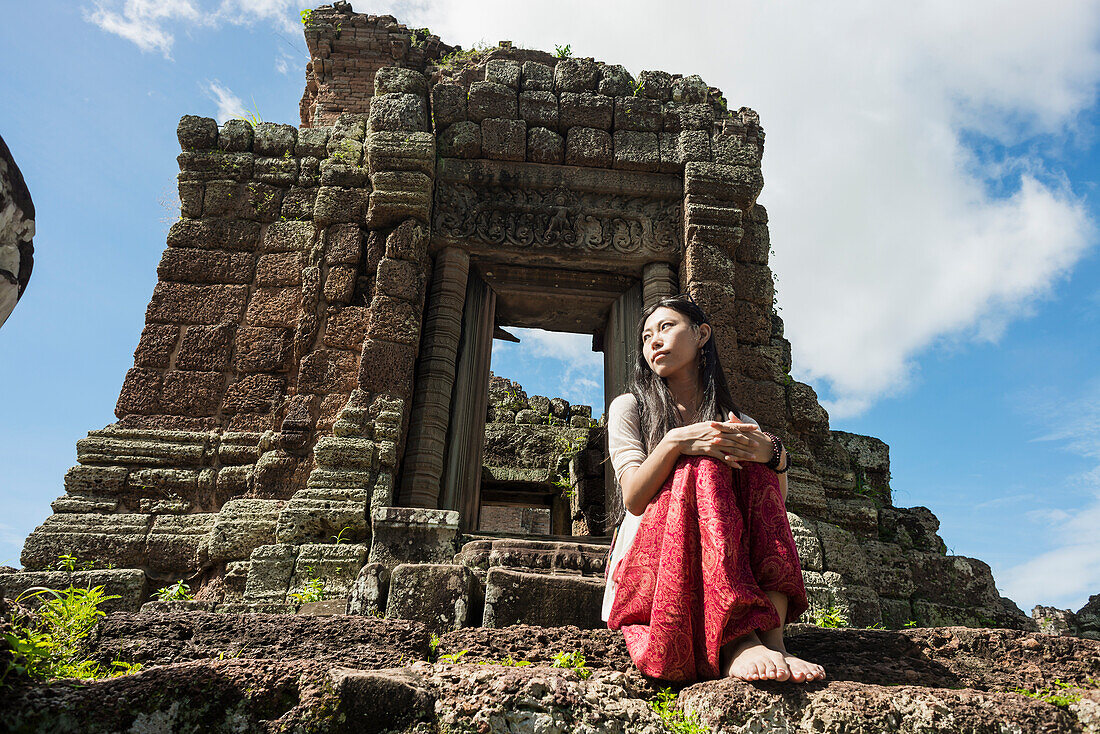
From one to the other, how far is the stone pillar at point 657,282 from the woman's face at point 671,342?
3.75m

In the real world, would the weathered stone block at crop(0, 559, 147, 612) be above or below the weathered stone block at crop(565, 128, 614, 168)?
below

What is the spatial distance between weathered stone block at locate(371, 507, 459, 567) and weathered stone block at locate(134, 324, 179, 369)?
2.57m

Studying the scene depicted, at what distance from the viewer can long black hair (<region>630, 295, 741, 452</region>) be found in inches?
114

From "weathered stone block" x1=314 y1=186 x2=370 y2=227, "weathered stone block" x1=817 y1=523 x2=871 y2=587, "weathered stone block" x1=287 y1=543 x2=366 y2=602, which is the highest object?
"weathered stone block" x1=314 y1=186 x2=370 y2=227

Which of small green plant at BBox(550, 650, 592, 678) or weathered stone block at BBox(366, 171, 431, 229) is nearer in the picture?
small green plant at BBox(550, 650, 592, 678)

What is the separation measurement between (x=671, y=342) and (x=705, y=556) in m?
0.97

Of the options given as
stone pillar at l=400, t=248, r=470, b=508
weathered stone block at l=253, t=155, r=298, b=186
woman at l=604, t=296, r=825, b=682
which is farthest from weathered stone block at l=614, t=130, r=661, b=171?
woman at l=604, t=296, r=825, b=682

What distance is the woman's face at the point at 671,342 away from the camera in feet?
9.92

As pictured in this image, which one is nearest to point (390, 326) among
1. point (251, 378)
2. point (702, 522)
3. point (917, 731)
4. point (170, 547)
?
point (251, 378)

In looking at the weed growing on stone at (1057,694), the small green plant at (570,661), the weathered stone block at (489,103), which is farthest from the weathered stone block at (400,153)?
Result: the weed growing on stone at (1057,694)

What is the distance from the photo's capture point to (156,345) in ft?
20.6

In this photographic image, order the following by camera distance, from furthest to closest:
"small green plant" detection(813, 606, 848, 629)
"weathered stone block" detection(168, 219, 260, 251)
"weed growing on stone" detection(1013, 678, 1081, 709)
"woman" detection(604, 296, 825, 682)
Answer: "weathered stone block" detection(168, 219, 260, 251)
"small green plant" detection(813, 606, 848, 629)
"woman" detection(604, 296, 825, 682)
"weed growing on stone" detection(1013, 678, 1081, 709)

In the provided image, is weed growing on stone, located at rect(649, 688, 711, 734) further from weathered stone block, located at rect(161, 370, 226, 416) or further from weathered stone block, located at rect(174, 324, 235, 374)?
weathered stone block, located at rect(174, 324, 235, 374)

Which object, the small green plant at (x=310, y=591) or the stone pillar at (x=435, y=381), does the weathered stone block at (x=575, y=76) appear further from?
the small green plant at (x=310, y=591)
